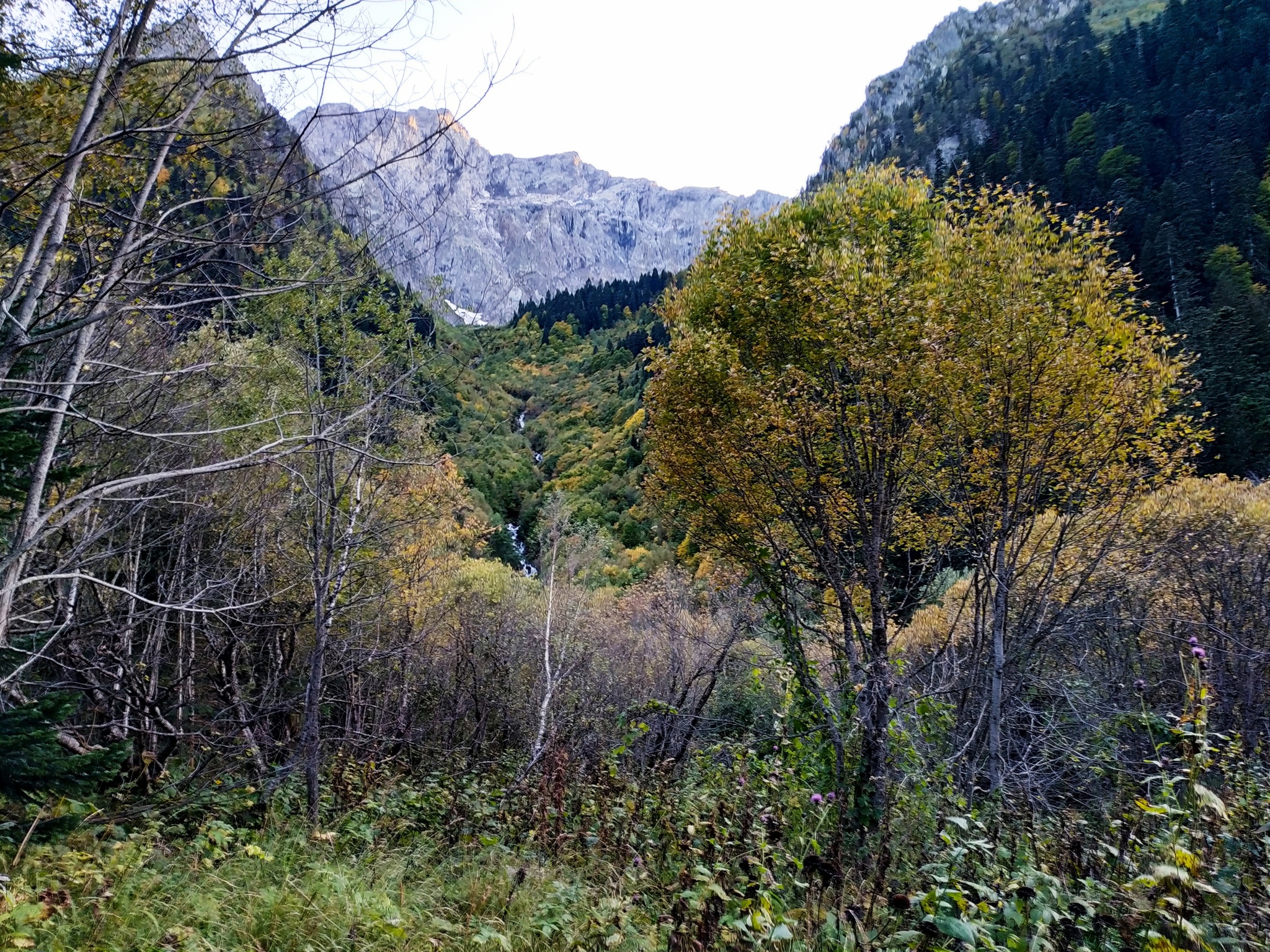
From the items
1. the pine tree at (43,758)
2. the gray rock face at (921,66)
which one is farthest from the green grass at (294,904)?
the gray rock face at (921,66)

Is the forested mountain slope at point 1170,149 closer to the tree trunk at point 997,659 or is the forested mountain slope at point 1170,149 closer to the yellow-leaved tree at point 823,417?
the tree trunk at point 997,659

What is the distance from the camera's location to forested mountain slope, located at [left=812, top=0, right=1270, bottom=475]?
30.7m

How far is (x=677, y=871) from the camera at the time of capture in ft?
11.3

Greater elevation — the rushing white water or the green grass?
the green grass

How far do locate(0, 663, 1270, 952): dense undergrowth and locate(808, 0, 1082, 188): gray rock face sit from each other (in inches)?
3393

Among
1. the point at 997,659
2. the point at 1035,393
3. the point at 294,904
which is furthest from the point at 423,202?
the point at 997,659

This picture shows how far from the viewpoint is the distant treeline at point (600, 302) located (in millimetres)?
76188

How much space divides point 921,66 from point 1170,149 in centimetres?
6385

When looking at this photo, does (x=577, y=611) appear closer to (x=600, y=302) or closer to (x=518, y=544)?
(x=518, y=544)

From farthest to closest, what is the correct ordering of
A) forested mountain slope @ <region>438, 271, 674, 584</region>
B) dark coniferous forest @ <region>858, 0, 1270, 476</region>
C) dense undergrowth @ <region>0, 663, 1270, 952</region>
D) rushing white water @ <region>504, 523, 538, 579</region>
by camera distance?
dark coniferous forest @ <region>858, 0, 1270, 476</region> → rushing white water @ <region>504, 523, 538, 579</region> → forested mountain slope @ <region>438, 271, 674, 584</region> → dense undergrowth @ <region>0, 663, 1270, 952</region>

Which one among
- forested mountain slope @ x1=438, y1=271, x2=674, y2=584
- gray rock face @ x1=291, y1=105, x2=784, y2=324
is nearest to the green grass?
forested mountain slope @ x1=438, y1=271, x2=674, y2=584

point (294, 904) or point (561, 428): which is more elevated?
point (561, 428)

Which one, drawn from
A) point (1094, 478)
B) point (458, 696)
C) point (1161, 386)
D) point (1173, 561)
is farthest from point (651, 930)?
point (1173, 561)

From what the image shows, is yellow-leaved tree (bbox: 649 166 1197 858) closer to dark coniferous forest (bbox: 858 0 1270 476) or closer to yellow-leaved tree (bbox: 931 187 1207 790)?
yellow-leaved tree (bbox: 931 187 1207 790)
